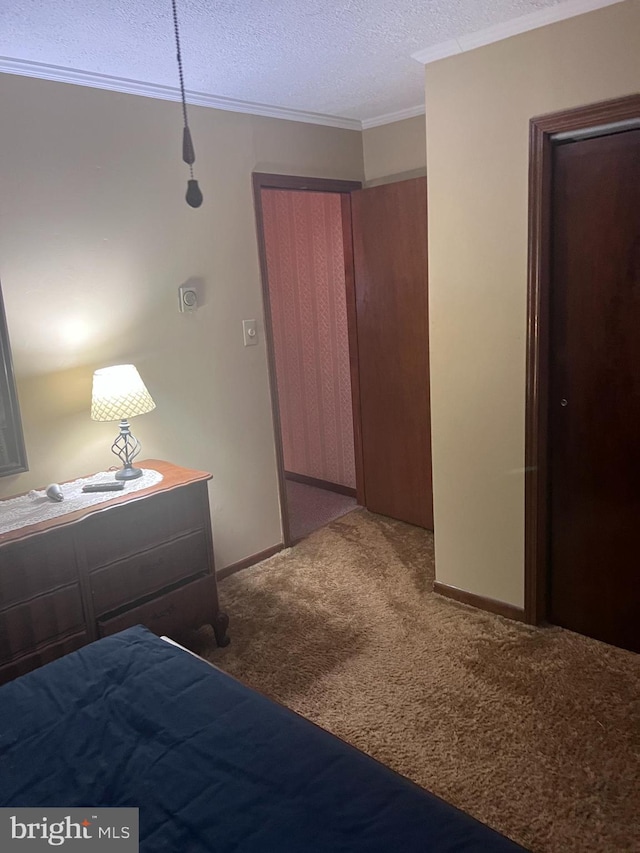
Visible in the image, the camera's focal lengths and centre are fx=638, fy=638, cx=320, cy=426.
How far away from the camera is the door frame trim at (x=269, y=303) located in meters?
3.36

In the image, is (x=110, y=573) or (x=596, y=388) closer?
(x=110, y=573)

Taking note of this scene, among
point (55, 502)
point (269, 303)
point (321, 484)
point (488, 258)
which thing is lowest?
point (321, 484)

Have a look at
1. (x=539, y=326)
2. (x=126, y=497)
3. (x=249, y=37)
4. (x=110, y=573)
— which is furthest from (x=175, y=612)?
(x=249, y=37)

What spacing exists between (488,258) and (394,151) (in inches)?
57.8

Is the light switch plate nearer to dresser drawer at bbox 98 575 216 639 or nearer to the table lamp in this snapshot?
the table lamp

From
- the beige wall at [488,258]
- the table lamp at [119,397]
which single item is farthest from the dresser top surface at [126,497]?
the beige wall at [488,258]

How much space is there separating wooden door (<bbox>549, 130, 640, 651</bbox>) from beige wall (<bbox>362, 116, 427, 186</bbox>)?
1.33 m

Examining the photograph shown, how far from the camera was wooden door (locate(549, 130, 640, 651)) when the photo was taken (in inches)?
91.1

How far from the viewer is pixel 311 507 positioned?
4.38 m

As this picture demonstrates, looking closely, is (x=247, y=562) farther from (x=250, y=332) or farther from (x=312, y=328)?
(x=312, y=328)

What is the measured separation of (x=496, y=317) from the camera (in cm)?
262

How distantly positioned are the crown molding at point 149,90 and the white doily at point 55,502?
159 cm

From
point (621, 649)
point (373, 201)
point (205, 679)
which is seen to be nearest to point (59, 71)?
point (373, 201)

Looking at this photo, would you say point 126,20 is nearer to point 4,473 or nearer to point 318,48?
point 318,48
